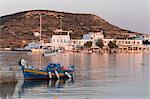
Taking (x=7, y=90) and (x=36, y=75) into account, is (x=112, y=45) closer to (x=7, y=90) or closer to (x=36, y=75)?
(x=36, y=75)

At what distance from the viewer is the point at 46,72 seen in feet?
89.3

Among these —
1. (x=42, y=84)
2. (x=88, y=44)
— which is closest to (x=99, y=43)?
(x=88, y=44)

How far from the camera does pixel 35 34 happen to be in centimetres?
16888

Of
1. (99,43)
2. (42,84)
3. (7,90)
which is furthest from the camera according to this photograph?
(99,43)

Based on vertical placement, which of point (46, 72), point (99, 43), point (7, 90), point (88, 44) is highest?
point (99, 43)

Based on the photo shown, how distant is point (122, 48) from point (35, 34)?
47.1m

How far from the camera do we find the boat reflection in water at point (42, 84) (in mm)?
22072

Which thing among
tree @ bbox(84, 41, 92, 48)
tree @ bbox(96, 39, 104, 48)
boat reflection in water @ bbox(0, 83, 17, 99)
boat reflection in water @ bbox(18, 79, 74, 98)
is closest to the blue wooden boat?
boat reflection in water @ bbox(18, 79, 74, 98)

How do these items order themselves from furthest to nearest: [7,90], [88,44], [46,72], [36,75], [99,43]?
1. [99,43]
2. [88,44]
3. [46,72]
4. [36,75]
5. [7,90]

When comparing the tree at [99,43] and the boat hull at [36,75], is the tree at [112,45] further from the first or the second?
the boat hull at [36,75]

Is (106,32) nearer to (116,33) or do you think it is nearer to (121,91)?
(116,33)

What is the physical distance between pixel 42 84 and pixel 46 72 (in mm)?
2610

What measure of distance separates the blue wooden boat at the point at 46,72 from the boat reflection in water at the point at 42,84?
0.64 meters

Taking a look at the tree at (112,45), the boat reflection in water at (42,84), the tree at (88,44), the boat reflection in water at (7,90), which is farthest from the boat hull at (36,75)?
the tree at (112,45)
